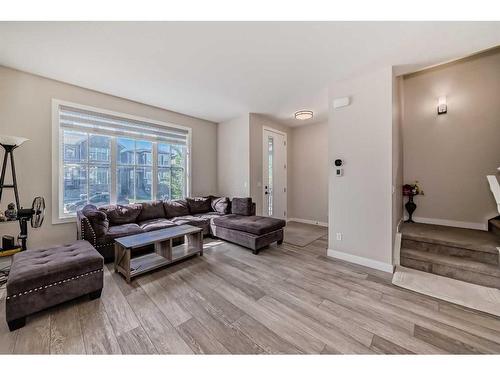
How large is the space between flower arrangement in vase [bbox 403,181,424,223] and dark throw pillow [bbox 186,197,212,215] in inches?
160

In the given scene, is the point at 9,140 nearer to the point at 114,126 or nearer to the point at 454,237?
the point at 114,126

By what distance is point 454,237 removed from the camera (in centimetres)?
279

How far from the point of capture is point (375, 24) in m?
1.86

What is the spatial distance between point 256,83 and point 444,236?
11.8 ft

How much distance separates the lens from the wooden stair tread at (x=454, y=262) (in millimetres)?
2237

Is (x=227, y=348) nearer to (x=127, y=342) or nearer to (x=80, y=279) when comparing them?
(x=127, y=342)

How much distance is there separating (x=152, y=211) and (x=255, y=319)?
3002mm

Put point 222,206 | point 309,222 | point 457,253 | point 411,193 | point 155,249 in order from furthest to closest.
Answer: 1. point 309,222
2. point 222,206
3. point 411,193
4. point 155,249
5. point 457,253

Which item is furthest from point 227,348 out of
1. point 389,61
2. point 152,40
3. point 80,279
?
point 389,61

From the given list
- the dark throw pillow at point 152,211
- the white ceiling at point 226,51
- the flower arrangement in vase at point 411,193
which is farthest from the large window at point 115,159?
the flower arrangement in vase at point 411,193

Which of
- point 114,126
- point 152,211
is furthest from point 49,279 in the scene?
point 114,126

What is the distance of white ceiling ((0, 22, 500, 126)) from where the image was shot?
1.93 m

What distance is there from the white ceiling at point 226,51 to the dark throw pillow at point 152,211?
2.10 m

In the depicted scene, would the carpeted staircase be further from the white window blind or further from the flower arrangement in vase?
the white window blind
